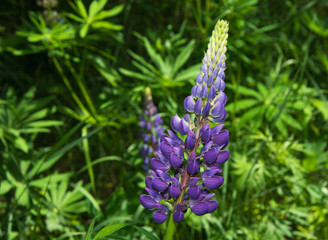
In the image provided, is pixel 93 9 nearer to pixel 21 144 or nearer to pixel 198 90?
pixel 21 144

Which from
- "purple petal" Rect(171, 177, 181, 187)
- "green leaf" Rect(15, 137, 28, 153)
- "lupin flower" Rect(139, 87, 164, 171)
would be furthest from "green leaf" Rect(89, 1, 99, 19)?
"purple petal" Rect(171, 177, 181, 187)

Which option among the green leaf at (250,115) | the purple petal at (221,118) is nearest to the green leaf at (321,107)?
the green leaf at (250,115)

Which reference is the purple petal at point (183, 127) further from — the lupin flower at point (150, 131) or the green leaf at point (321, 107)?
the green leaf at point (321, 107)

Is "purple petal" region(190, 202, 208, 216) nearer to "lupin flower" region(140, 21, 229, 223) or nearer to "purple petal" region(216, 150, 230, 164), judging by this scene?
"lupin flower" region(140, 21, 229, 223)

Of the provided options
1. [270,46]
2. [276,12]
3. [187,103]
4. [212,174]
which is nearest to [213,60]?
[187,103]

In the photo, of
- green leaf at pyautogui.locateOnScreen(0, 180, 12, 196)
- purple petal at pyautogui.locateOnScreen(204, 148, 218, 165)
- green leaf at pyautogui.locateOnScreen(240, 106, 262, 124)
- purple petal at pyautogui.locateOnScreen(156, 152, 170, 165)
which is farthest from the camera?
green leaf at pyautogui.locateOnScreen(240, 106, 262, 124)

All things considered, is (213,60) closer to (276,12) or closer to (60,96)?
(60,96)
